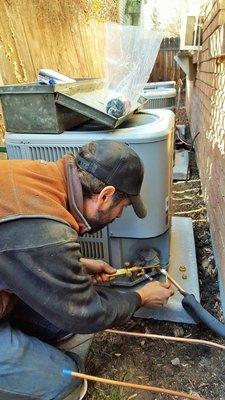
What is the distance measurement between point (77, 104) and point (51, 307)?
36.1 inches

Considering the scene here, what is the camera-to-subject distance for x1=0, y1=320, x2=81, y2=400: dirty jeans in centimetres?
125

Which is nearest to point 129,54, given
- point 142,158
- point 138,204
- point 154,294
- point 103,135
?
point 103,135

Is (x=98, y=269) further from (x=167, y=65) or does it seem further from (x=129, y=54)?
(x=167, y=65)

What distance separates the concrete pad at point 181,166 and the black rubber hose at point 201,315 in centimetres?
239

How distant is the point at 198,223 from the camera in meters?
2.80

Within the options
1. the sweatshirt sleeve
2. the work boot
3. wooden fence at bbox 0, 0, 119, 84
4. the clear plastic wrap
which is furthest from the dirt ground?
wooden fence at bbox 0, 0, 119, 84

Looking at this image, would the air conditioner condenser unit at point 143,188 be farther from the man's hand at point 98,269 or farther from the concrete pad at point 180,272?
the man's hand at point 98,269

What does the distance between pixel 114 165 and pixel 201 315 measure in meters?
0.90

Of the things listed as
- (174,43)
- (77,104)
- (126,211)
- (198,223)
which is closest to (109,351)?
(126,211)

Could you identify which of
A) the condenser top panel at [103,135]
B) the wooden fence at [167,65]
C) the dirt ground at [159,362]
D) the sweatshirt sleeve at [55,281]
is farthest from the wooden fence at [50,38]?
the wooden fence at [167,65]

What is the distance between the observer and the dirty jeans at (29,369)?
49.1 inches

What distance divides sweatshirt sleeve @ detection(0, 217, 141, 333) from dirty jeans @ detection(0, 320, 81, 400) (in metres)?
0.29

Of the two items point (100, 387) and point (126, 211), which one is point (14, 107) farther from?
point (100, 387)

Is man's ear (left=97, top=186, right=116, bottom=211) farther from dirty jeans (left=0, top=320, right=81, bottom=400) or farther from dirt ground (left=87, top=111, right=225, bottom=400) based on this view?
dirt ground (left=87, top=111, right=225, bottom=400)
